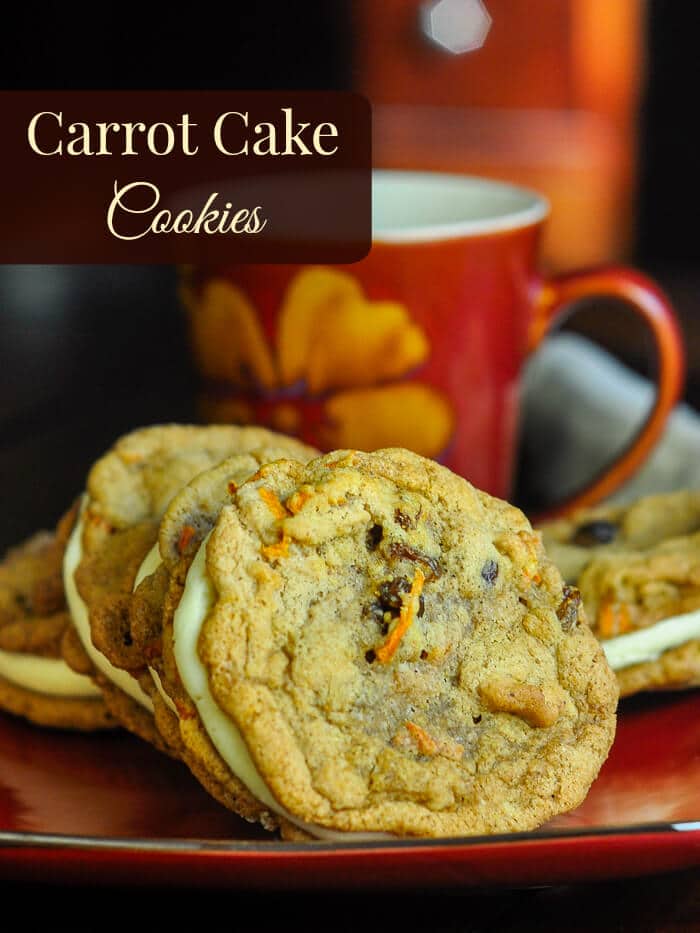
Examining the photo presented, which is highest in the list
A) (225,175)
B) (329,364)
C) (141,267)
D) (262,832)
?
(141,267)

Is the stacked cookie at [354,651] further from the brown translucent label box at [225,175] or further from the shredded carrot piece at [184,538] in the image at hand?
the brown translucent label box at [225,175]

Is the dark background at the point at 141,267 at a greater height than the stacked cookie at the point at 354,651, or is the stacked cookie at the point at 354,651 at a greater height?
the dark background at the point at 141,267

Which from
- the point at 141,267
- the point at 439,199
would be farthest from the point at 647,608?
the point at 141,267

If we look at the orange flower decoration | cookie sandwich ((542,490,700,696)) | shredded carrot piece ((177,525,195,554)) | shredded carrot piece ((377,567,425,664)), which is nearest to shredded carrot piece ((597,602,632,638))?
cookie sandwich ((542,490,700,696))

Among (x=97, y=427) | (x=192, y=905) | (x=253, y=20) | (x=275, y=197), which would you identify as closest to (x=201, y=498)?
(x=192, y=905)


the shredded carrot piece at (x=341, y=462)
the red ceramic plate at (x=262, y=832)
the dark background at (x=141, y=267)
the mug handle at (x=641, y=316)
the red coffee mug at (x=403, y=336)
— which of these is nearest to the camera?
the red ceramic plate at (x=262, y=832)

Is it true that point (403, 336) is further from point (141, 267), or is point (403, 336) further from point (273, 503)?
point (141, 267)

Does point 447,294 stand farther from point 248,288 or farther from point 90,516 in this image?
point 90,516

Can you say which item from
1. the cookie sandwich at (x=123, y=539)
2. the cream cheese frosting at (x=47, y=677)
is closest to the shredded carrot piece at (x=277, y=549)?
the cookie sandwich at (x=123, y=539)
